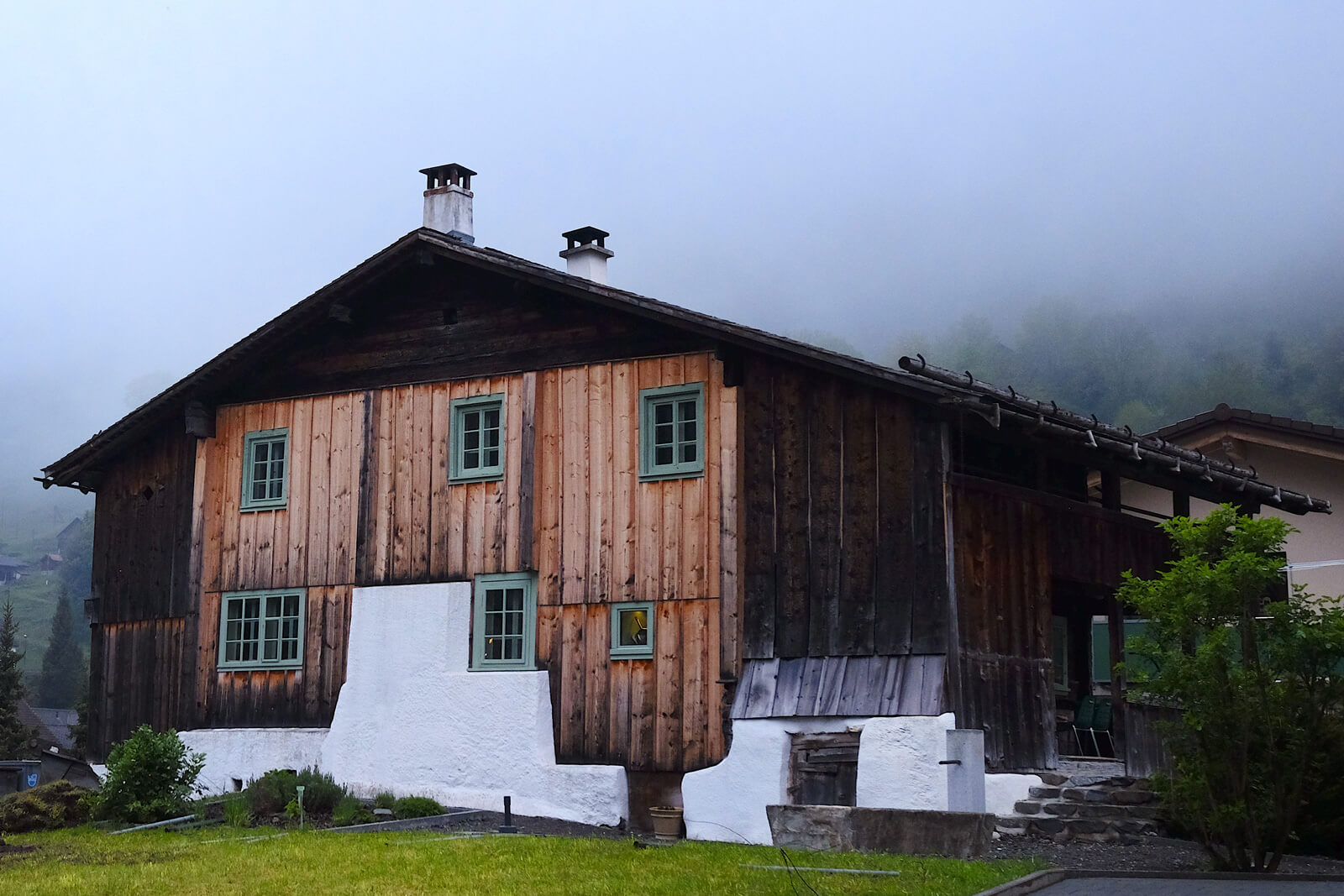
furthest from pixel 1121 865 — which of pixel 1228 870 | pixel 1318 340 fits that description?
pixel 1318 340

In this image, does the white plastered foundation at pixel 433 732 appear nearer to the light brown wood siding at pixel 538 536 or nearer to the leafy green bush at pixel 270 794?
the light brown wood siding at pixel 538 536

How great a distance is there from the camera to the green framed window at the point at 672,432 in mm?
18281

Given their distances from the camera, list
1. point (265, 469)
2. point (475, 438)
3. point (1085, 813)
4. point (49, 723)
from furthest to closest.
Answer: point (49, 723) → point (265, 469) → point (475, 438) → point (1085, 813)

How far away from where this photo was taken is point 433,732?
64.6 ft

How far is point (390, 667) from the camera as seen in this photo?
2019 cm

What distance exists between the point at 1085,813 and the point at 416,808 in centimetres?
779

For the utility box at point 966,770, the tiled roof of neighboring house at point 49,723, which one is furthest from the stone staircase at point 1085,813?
the tiled roof of neighboring house at point 49,723

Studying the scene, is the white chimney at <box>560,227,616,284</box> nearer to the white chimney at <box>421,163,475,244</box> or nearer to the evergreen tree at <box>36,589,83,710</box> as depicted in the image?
the white chimney at <box>421,163,475,244</box>

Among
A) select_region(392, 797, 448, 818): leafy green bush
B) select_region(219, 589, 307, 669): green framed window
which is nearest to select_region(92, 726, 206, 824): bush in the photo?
select_region(392, 797, 448, 818): leafy green bush

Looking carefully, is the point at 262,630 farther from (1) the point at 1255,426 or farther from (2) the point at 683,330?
(1) the point at 1255,426

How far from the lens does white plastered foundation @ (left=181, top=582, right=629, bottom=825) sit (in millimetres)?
18641

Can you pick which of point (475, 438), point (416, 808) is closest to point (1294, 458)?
point (475, 438)

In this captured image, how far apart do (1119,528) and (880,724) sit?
18.0 feet

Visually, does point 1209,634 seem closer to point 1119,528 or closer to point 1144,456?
point 1144,456
